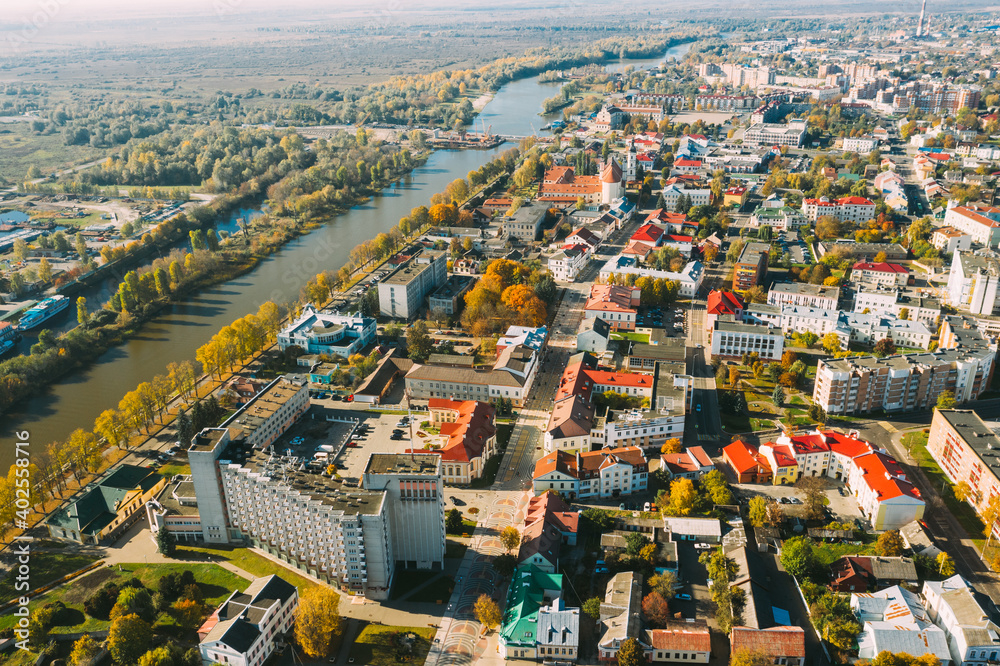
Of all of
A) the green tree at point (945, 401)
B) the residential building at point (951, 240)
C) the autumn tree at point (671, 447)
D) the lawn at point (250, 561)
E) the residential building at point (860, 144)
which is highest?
the residential building at point (860, 144)

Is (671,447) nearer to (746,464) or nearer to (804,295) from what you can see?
(746,464)

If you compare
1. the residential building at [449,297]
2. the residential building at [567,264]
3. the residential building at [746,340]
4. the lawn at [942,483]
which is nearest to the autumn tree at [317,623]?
the lawn at [942,483]

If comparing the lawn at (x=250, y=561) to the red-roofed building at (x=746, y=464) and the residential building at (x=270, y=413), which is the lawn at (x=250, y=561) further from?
the red-roofed building at (x=746, y=464)

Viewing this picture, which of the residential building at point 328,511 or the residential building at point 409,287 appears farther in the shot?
the residential building at point 409,287

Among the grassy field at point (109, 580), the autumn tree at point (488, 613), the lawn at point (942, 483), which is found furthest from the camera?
the lawn at point (942, 483)

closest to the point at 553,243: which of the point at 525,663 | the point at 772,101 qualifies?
the point at 525,663

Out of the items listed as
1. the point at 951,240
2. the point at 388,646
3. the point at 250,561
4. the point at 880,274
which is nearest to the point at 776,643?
the point at 388,646
